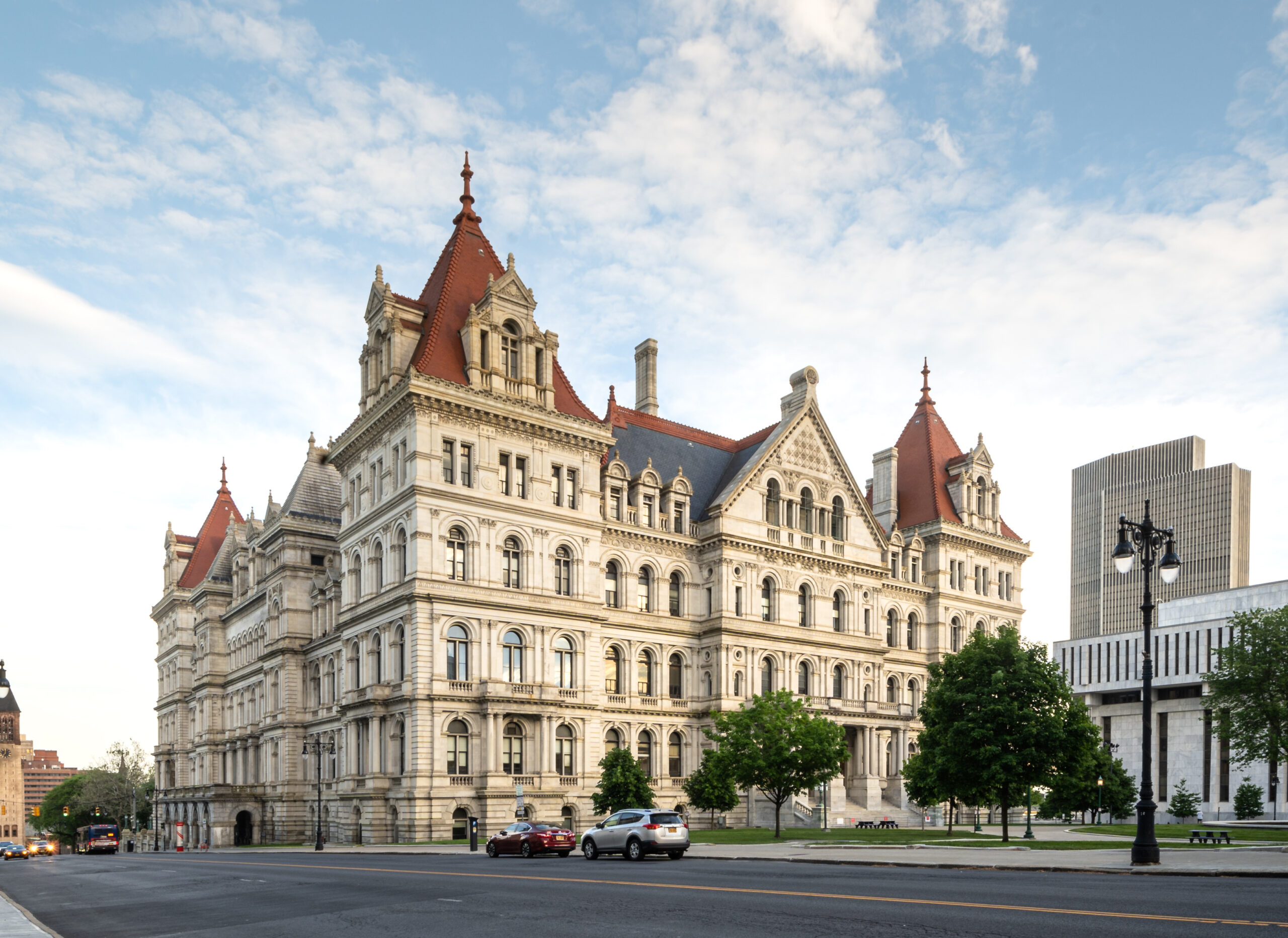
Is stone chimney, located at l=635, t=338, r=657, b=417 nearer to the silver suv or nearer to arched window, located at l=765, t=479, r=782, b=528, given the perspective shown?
arched window, located at l=765, t=479, r=782, b=528

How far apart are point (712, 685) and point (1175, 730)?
77.8 metres

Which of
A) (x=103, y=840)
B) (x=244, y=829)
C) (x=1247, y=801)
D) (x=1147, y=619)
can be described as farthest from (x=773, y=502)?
(x=1247, y=801)

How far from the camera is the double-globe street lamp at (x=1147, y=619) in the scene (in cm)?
2362

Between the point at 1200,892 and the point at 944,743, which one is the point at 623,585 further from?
the point at 1200,892

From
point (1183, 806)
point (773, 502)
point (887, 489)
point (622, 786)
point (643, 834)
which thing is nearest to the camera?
point (643, 834)

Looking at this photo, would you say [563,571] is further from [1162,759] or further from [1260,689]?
[1162,759]

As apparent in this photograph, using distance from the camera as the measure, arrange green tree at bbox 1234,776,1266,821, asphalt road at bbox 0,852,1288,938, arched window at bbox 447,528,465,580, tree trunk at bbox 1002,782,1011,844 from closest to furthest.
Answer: asphalt road at bbox 0,852,1288,938, tree trunk at bbox 1002,782,1011,844, arched window at bbox 447,528,465,580, green tree at bbox 1234,776,1266,821

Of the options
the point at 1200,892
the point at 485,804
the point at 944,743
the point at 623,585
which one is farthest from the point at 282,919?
the point at 623,585

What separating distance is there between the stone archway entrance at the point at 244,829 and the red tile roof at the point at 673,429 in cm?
3502

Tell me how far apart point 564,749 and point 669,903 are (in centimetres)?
3877

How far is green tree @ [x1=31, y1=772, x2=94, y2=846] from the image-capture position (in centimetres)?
14500

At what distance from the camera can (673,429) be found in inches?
2662

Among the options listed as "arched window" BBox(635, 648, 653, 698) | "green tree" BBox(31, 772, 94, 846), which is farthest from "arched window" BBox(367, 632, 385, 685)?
"green tree" BBox(31, 772, 94, 846)

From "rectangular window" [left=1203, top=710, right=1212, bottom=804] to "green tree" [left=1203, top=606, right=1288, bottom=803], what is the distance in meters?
62.7
